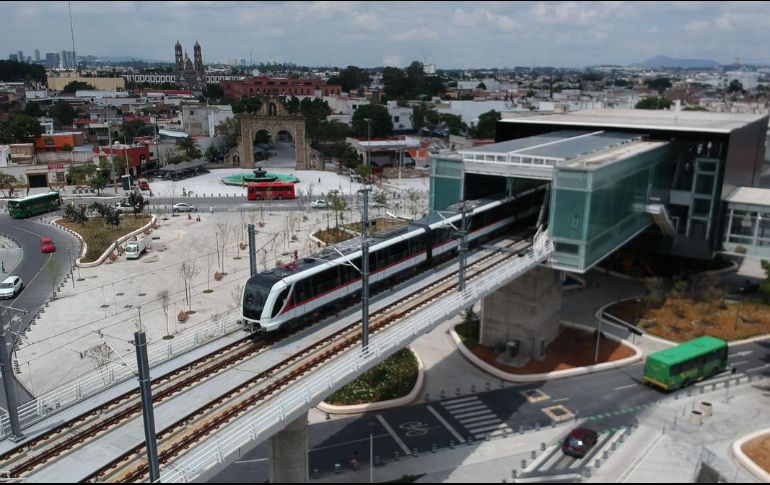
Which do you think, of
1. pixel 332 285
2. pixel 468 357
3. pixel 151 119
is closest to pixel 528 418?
pixel 468 357

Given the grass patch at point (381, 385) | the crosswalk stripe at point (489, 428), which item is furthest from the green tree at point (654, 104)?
the crosswalk stripe at point (489, 428)

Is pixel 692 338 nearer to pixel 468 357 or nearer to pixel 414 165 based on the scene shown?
pixel 468 357

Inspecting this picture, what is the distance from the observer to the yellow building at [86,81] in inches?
7062

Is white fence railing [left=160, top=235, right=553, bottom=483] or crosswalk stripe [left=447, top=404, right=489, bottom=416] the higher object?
white fence railing [left=160, top=235, right=553, bottom=483]

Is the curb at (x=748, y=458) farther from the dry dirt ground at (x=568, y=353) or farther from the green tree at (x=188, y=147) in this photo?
the green tree at (x=188, y=147)

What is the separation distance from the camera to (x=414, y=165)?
97.4 meters

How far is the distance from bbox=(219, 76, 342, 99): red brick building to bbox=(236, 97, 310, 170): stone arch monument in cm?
7137

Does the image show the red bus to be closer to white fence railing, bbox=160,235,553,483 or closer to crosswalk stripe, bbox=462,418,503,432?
crosswalk stripe, bbox=462,418,503,432

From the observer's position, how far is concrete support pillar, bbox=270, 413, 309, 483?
1817 cm

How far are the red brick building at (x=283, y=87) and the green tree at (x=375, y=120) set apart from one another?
171ft

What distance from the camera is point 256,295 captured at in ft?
70.1

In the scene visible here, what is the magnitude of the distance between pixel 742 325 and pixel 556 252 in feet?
51.9

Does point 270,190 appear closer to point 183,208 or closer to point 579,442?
point 183,208

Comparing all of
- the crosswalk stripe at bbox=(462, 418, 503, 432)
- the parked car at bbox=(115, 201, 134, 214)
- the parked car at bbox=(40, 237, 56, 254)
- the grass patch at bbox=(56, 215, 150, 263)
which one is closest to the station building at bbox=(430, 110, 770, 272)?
the crosswalk stripe at bbox=(462, 418, 503, 432)
